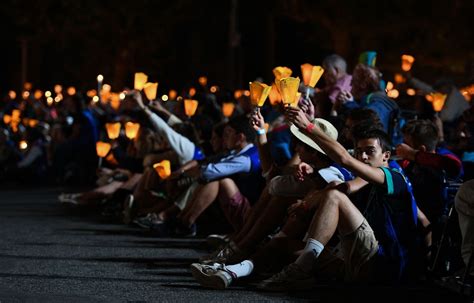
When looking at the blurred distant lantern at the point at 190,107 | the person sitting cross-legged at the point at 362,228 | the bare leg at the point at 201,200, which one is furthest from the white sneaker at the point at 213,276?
the blurred distant lantern at the point at 190,107

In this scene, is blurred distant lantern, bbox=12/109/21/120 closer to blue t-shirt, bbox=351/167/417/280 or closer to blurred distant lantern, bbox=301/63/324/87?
blurred distant lantern, bbox=301/63/324/87

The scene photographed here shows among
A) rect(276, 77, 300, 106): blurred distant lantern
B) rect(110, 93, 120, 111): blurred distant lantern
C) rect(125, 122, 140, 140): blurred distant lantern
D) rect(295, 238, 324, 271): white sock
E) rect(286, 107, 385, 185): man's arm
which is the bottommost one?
rect(110, 93, 120, 111): blurred distant lantern

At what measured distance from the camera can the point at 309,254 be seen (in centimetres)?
735

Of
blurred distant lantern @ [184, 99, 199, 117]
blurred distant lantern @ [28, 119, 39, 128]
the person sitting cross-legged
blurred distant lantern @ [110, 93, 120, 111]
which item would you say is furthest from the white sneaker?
blurred distant lantern @ [110, 93, 120, 111]

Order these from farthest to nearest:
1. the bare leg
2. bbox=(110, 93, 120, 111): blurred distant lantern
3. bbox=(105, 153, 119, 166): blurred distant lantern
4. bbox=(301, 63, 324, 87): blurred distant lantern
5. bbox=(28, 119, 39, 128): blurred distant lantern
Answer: bbox=(110, 93, 120, 111): blurred distant lantern, bbox=(28, 119, 39, 128): blurred distant lantern, bbox=(105, 153, 119, 166): blurred distant lantern, the bare leg, bbox=(301, 63, 324, 87): blurred distant lantern

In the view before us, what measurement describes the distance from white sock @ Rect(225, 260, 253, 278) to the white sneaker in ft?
0.14

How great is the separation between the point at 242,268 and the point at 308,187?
92 cm

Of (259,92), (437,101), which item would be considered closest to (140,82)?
(437,101)

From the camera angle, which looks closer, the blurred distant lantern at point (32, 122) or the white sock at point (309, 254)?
the white sock at point (309, 254)

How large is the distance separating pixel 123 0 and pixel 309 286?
91.9ft

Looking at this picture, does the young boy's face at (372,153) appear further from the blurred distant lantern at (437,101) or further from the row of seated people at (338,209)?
the blurred distant lantern at (437,101)

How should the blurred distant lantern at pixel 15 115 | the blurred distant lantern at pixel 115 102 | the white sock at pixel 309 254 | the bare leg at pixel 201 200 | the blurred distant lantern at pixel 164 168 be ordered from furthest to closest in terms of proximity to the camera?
the blurred distant lantern at pixel 115 102 < the blurred distant lantern at pixel 15 115 < the blurred distant lantern at pixel 164 168 < the bare leg at pixel 201 200 < the white sock at pixel 309 254

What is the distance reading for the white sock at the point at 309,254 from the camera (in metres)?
7.36

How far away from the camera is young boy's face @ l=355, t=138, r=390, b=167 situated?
299 inches
